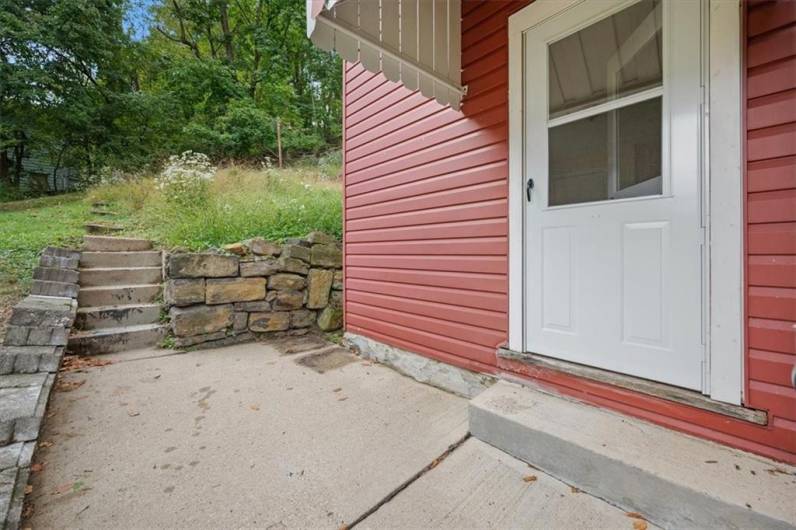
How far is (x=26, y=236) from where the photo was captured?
4.39 m

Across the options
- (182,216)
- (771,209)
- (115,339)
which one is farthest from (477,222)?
(182,216)

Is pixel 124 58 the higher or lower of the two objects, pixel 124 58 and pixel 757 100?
the higher

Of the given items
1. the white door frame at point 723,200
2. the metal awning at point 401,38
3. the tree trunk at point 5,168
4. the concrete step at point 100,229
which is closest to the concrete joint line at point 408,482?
the white door frame at point 723,200

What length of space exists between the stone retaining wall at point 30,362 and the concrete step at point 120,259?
0.40 feet

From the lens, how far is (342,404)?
2295 millimetres

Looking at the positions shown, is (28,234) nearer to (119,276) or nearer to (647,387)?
(119,276)

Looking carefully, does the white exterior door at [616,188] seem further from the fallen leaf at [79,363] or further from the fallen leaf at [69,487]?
the fallen leaf at [79,363]

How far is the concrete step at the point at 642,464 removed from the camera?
1.13 m

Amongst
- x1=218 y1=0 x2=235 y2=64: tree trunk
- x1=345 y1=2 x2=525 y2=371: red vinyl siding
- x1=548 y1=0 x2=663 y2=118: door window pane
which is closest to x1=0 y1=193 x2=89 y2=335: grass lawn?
x1=345 y1=2 x2=525 y2=371: red vinyl siding

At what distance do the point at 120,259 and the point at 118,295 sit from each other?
23.3 inches

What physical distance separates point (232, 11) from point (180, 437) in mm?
17892

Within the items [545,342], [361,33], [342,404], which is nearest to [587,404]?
[545,342]

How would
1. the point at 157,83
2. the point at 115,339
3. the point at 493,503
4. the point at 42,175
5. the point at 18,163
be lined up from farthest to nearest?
1. the point at 157,83
2. the point at 42,175
3. the point at 18,163
4. the point at 115,339
5. the point at 493,503

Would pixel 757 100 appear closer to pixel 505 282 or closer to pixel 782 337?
A: pixel 782 337
